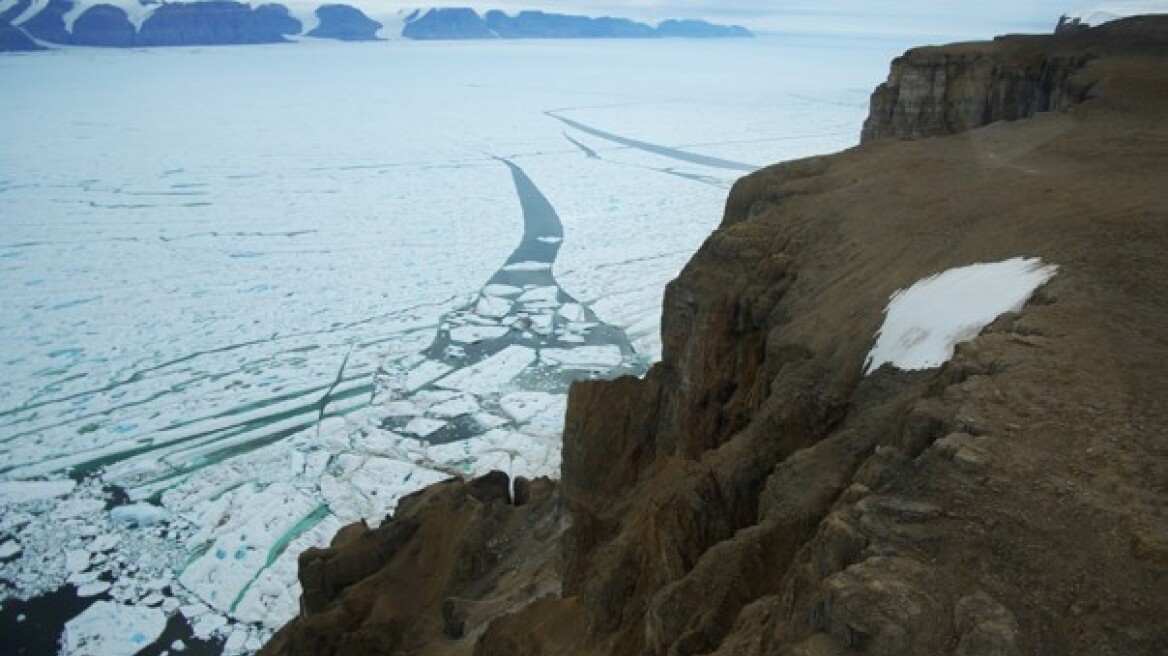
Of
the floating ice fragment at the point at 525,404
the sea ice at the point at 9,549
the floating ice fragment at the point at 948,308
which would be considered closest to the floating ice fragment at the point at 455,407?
the floating ice fragment at the point at 525,404

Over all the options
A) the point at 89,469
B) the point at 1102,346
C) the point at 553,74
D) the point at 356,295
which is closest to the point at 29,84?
the point at 553,74

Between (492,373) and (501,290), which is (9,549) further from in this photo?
(501,290)

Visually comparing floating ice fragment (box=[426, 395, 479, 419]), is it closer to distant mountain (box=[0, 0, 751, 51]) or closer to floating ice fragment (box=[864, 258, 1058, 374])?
floating ice fragment (box=[864, 258, 1058, 374])

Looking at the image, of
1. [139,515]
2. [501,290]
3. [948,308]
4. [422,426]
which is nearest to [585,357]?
[422,426]

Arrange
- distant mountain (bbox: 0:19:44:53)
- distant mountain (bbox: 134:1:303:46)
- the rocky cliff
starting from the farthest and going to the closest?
distant mountain (bbox: 134:1:303:46) < distant mountain (bbox: 0:19:44:53) < the rocky cliff

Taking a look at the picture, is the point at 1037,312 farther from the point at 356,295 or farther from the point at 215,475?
the point at 356,295

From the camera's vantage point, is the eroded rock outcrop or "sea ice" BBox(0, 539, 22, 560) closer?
"sea ice" BBox(0, 539, 22, 560)

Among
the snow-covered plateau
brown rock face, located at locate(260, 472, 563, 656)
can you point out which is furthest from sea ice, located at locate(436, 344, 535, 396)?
brown rock face, located at locate(260, 472, 563, 656)
